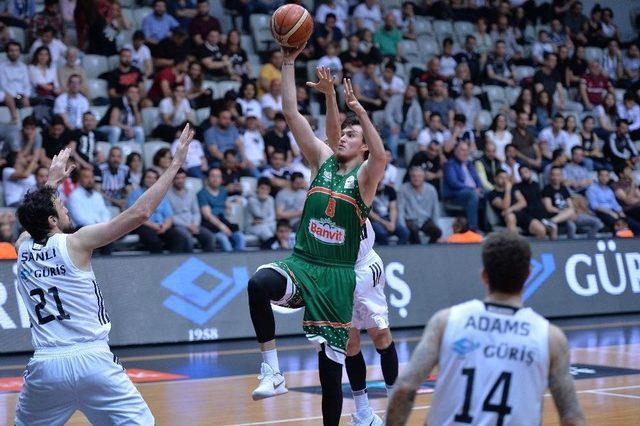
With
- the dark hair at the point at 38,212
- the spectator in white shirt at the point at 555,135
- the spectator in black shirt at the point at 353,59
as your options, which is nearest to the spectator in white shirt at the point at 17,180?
the spectator in black shirt at the point at 353,59

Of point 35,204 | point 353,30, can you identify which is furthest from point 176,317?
point 353,30

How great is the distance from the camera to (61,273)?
18.5 feet

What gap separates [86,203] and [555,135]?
946 cm

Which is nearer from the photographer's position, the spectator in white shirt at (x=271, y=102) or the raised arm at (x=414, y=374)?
the raised arm at (x=414, y=374)

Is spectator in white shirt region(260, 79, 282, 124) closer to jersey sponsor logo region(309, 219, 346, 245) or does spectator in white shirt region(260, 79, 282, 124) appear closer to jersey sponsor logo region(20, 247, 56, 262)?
jersey sponsor logo region(309, 219, 346, 245)

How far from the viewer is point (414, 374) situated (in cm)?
408

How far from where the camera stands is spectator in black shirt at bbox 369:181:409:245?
51.2 feet

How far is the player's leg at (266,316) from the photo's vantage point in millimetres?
6590

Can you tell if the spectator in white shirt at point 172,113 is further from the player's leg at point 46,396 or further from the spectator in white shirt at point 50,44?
the player's leg at point 46,396

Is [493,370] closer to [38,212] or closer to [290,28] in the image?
[38,212]

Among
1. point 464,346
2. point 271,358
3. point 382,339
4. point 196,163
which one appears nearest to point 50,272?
point 271,358

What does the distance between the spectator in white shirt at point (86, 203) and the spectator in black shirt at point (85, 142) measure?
0.62m

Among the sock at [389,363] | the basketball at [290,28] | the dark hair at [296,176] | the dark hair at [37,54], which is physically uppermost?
the dark hair at [37,54]

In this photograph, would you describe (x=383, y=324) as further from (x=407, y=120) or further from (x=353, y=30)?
(x=353, y=30)
